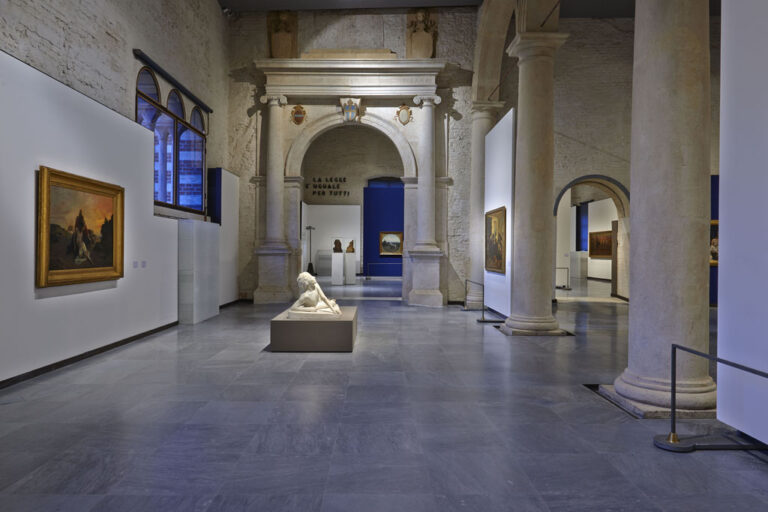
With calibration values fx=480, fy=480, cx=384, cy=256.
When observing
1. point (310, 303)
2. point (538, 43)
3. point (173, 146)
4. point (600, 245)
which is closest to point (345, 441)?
point (310, 303)

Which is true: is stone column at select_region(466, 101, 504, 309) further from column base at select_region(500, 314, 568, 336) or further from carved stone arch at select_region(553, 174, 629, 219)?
column base at select_region(500, 314, 568, 336)

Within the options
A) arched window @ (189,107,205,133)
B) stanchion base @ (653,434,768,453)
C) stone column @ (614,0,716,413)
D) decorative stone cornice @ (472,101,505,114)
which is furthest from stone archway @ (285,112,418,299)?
stanchion base @ (653,434,768,453)

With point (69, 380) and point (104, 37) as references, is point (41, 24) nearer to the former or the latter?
point (104, 37)

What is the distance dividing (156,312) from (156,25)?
6.11m

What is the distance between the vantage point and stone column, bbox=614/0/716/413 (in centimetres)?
446

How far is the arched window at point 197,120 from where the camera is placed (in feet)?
41.1

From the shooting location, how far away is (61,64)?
7125 millimetres

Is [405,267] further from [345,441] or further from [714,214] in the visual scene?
[345,441]

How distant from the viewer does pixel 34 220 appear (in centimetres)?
592

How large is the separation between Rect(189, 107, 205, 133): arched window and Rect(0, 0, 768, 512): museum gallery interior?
59mm

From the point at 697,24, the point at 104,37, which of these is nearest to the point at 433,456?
the point at 697,24

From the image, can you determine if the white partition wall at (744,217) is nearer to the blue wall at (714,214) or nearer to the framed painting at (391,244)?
the blue wall at (714,214)

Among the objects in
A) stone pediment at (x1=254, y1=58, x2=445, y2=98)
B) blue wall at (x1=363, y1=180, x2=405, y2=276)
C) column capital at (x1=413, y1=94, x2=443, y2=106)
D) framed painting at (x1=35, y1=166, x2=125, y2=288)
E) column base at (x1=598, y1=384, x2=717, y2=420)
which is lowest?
column base at (x1=598, y1=384, x2=717, y2=420)

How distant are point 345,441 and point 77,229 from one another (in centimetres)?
528
